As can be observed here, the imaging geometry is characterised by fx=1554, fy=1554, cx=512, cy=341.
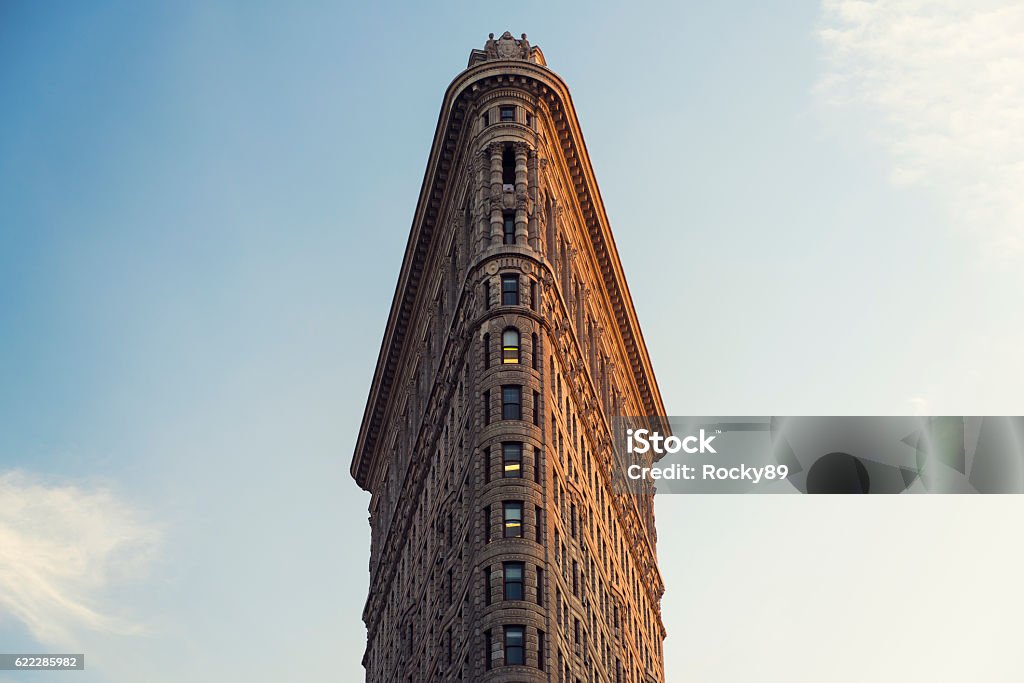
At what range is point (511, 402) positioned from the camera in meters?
102

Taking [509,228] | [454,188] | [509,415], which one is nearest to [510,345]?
[509,415]

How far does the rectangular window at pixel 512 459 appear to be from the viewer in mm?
99250

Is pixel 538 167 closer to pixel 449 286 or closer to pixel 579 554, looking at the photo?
pixel 449 286

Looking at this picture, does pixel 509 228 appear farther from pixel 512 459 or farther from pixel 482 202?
pixel 512 459

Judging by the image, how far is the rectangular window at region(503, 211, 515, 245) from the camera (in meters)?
111

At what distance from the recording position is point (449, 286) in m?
122

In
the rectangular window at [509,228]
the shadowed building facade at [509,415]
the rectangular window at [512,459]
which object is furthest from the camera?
the rectangular window at [509,228]

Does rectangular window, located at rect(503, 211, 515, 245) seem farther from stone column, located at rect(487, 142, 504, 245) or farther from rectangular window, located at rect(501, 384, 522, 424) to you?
rectangular window, located at rect(501, 384, 522, 424)

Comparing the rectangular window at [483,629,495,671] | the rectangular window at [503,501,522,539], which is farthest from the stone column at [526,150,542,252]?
the rectangular window at [483,629,495,671]

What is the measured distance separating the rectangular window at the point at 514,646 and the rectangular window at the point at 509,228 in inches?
1193

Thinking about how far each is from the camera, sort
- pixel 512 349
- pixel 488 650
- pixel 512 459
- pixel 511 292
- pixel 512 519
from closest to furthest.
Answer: pixel 488 650, pixel 512 519, pixel 512 459, pixel 512 349, pixel 511 292

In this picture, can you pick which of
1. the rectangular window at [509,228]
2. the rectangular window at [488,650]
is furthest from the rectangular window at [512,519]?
the rectangular window at [509,228]

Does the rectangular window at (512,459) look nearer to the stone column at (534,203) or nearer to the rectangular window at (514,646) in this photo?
the rectangular window at (514,646)

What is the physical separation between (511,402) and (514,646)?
57.0 feet
